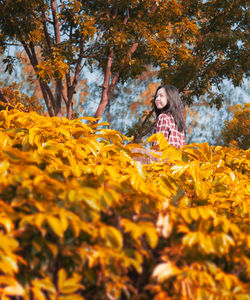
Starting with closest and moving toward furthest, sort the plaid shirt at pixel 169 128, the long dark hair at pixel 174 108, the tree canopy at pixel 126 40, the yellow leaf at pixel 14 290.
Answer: the yellow leaf at pixel 14 290 → the plaid shirt at pixel 169 128 → the long dark hair at pixel 174 108 → the tree canopy at pixel 126 40

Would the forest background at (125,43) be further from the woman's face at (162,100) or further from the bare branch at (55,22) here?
the woman's face at (162,100)

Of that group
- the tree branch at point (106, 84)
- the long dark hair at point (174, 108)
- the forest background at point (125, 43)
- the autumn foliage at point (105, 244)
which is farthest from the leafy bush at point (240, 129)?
the autumn foliage at point (105, 244)

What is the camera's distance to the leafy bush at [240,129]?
15773 mm

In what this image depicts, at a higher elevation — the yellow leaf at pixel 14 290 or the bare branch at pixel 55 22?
the bare branch at pixel 55 22

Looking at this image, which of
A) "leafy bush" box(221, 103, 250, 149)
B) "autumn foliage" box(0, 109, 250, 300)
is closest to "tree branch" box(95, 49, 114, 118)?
"autumn foliage" box(0, 109, 250, 300)

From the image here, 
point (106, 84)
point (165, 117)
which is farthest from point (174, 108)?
point (106, 84)

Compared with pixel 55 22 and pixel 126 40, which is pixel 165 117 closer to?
pixel 126 40

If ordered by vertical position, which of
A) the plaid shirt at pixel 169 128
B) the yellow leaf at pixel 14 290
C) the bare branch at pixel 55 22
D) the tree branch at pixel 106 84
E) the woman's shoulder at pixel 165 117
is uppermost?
the bare branch at pixel 55 22

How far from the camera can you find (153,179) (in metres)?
2.12

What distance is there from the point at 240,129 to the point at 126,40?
9973 millimetres

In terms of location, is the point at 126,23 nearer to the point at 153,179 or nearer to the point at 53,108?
the point at 53,108

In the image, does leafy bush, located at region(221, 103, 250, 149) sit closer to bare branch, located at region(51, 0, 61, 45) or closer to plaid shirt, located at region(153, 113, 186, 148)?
bare branch, located at region(51, 0, 61, 45)

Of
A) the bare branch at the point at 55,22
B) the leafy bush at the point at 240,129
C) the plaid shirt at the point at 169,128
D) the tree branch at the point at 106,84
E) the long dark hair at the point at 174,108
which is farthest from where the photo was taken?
the leafy bush at the point at 240,129

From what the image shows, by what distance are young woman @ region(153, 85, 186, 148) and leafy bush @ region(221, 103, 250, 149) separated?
38.0 feet
